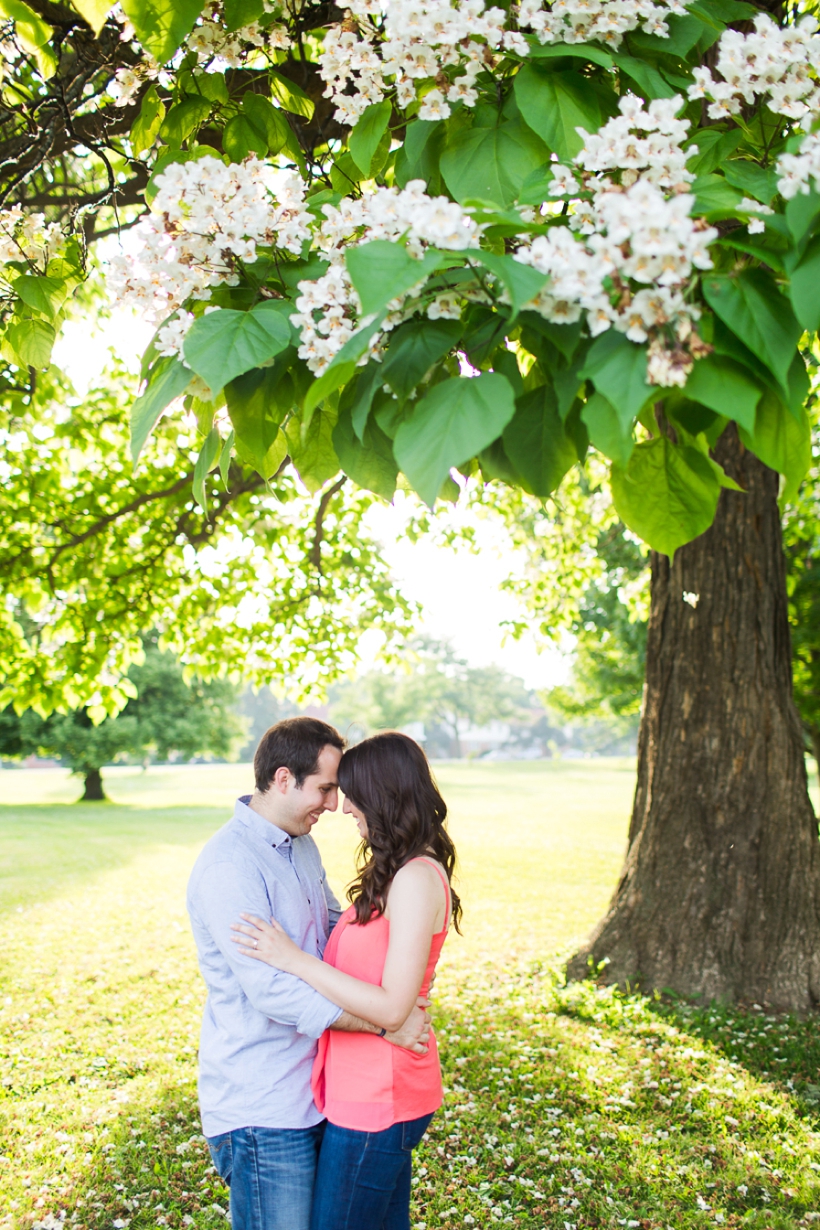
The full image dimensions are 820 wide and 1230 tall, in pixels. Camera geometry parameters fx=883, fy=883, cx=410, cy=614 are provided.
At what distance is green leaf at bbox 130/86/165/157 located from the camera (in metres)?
2.44

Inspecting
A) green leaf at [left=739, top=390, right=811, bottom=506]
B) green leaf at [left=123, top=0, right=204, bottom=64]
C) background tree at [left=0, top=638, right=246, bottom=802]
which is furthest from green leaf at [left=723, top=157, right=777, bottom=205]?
background tree at [left=0, top=638, right=246, bottom=802]

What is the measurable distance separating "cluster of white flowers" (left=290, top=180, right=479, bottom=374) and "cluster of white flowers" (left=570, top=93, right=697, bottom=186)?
27 centimetres

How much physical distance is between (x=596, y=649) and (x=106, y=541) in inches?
669

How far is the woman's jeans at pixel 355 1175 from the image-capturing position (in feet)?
7.38

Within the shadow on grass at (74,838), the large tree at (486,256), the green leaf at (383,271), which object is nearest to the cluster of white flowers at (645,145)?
the large tree at (486,256)

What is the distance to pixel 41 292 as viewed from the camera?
7.70 ft

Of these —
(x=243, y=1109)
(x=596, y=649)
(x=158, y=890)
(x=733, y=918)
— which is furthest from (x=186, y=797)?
(x=243, y=1109)

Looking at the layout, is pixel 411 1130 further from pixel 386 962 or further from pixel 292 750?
pixel 292 750

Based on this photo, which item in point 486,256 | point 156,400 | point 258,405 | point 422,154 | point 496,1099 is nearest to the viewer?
point 486,256

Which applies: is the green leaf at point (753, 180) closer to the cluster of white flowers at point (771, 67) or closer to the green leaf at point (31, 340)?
the cluster of white flowers at point (771, 67)

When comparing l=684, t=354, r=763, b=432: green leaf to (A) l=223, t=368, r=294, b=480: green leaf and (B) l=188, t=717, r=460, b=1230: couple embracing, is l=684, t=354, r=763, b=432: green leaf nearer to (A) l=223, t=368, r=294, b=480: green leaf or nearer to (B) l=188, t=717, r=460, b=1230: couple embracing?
(A) l=223, t=368, r=294, b=480: green leaf

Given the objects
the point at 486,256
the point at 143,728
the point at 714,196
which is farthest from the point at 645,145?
the point at 143,728

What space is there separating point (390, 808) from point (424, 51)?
1.80 metres

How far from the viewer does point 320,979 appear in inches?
86.8
